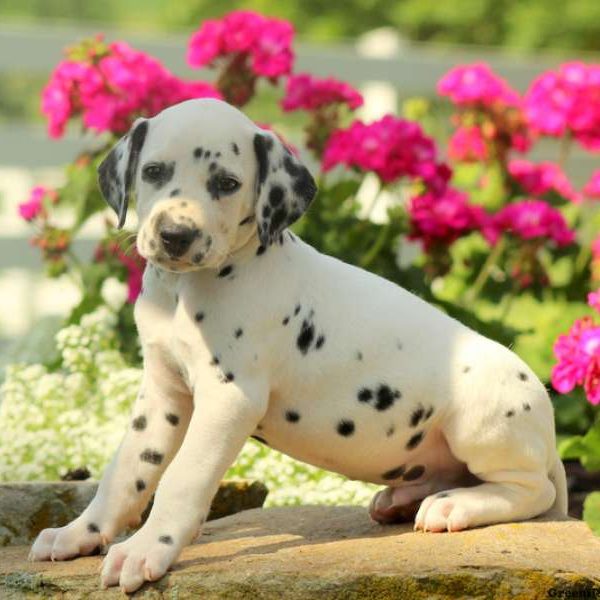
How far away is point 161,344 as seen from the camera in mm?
3654

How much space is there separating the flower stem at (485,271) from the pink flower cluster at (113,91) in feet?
5.07

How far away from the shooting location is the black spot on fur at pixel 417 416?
3.76m

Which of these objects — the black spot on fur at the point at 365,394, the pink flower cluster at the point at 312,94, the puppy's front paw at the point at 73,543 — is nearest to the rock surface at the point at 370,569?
the puppy's front paw at the point at 73,543

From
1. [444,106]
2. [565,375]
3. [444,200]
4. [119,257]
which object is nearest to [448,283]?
[444,200]

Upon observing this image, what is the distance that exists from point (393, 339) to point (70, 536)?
0.98 meters

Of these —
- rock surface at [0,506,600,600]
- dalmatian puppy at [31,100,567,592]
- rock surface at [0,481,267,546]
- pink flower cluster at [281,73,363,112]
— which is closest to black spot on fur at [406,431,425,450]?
dalmatian puppy at [31,100,567,592]

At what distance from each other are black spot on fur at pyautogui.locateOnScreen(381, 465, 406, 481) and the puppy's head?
77 centimetres

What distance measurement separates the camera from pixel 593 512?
456 centimetres

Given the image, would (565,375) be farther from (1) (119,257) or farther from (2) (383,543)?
(1) (119,257)

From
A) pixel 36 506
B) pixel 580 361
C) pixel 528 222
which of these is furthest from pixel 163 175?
pixel 528 222

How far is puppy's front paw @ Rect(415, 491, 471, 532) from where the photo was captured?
3.80 m

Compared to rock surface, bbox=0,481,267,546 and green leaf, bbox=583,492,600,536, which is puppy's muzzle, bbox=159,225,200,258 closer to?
rock surface, bbox=0,481,267,546

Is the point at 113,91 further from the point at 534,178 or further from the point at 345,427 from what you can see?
the point at 345,427

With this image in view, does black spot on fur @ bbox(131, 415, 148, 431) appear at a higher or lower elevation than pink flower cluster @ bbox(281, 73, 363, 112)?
lower
